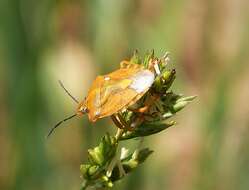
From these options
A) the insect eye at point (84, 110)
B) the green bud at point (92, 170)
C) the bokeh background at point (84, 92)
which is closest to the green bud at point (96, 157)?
the green bud at point (92, 170)

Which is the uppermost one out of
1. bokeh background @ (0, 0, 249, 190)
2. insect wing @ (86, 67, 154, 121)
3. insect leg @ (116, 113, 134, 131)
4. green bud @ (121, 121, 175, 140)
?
insect wing @ (86, 67, 154, 121)

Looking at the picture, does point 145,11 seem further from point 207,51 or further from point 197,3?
point 207,51

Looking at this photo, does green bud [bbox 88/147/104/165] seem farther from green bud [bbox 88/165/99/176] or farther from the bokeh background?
→ the bokeh background

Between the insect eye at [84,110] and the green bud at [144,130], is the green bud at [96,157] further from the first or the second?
the insect eye at [84,110]

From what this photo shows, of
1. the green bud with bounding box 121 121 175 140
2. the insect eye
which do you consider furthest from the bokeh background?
the green bud with bounding box 121 121 175 140

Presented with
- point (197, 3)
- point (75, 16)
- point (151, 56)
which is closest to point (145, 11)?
point (197, 3)

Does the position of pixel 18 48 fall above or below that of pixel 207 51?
above

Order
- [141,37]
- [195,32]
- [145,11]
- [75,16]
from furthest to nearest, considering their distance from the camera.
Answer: [195,32] → [145,11] → [75,16] → [141,37]

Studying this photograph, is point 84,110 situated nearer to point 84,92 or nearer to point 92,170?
point 92,170
